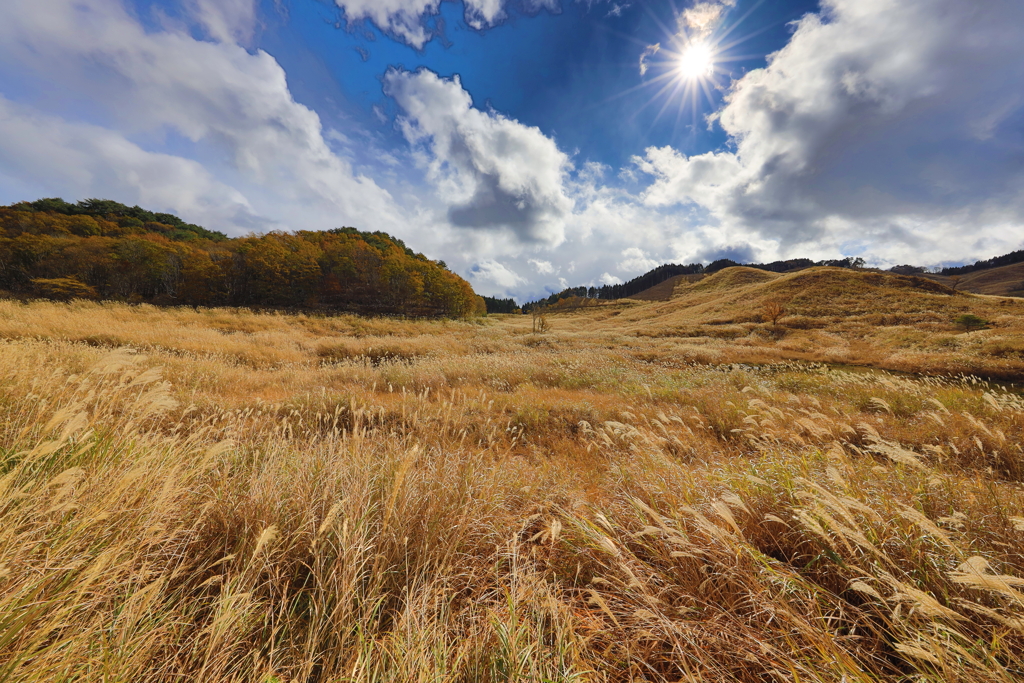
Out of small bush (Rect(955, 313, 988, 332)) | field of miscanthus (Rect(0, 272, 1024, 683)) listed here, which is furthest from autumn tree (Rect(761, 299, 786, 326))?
field of miscanthus (Rect(0, 272, 1024, 683))

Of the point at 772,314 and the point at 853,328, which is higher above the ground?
the point at 772,314

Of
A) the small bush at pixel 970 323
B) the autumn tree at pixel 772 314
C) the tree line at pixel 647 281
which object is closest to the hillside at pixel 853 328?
the small bush at pixel 970 323

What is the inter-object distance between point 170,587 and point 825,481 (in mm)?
4870

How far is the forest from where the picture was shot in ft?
91.8

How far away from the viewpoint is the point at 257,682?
1353mm

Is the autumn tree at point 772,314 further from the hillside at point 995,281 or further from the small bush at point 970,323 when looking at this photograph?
the hillside at point 995,281

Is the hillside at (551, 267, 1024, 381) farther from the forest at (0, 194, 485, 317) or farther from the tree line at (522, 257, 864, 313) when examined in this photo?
the tree line at (522, 257, 864, 313)

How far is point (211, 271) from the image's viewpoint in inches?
1186

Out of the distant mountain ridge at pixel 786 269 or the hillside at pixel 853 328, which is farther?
the distant mountain ridge at pixel 786 269

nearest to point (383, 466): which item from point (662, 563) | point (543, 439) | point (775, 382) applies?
point (662, 563)

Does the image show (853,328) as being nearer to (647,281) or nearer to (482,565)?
(482,565)

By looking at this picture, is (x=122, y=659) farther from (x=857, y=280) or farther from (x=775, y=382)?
(x=857, y=280)

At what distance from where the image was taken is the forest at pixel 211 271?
2797 centimetres

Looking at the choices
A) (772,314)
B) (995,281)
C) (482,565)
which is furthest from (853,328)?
(995,281)
